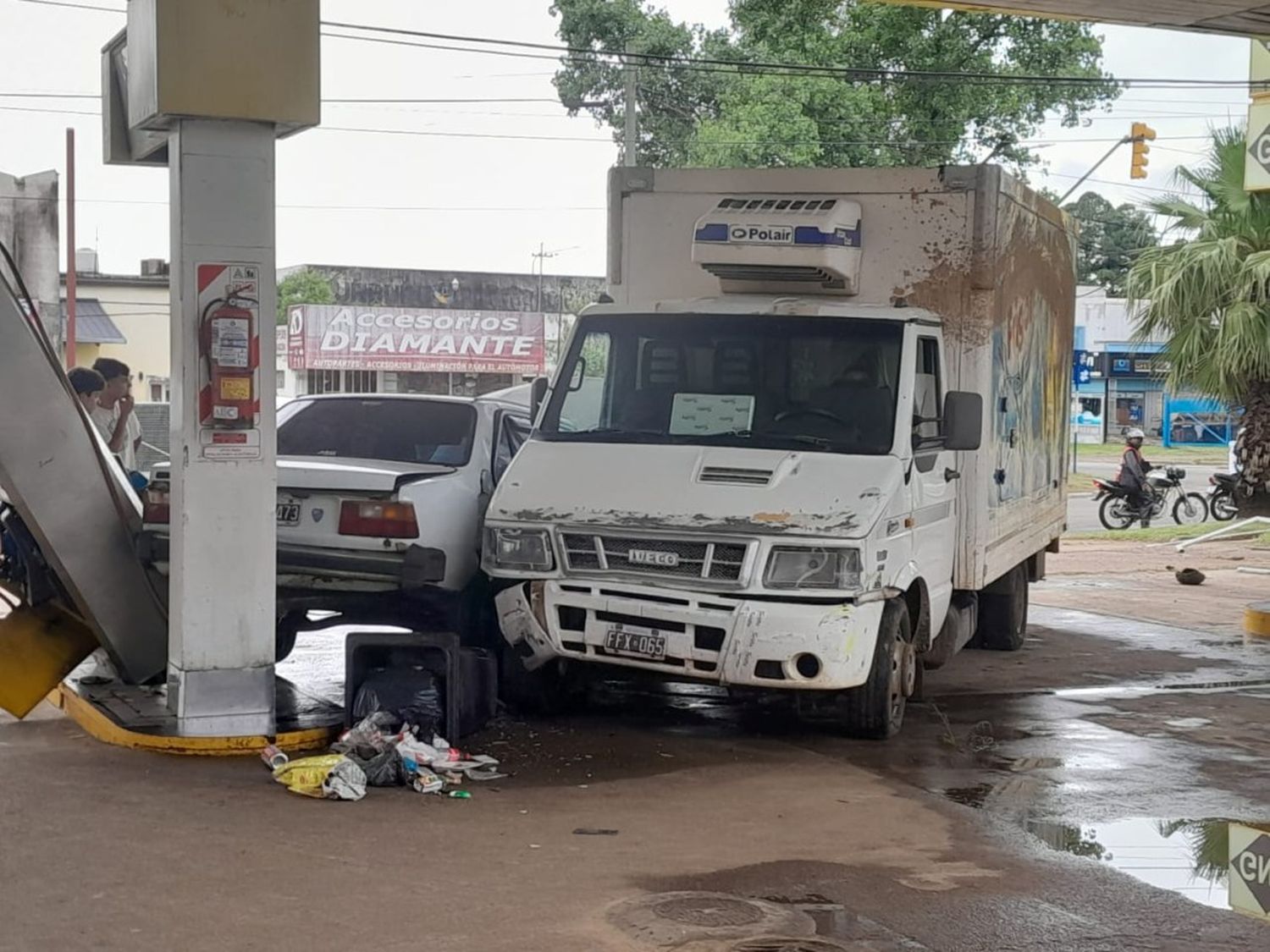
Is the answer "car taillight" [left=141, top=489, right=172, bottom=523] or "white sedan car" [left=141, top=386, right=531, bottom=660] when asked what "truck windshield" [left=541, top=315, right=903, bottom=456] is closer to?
"white sedan car" [left=141, top=386, right=531, bottom=660]

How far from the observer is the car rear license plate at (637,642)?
8367 mm

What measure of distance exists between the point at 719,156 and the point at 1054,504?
47.6ft

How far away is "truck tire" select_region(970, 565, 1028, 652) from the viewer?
12.8 meters

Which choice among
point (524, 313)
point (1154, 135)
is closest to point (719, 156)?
point (1154, 135)

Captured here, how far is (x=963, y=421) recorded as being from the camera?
9.10 m

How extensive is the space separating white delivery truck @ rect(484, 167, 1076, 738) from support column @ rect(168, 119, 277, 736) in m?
1.32

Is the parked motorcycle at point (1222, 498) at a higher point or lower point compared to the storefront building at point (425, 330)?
lower

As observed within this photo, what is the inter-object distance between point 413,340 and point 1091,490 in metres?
24.9

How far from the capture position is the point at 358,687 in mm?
8453

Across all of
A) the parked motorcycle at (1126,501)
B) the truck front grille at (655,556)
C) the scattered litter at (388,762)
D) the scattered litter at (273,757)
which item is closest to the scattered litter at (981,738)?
the truck front grille at (655,556)

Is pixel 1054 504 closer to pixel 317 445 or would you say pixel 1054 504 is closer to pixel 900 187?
pixel 900 187

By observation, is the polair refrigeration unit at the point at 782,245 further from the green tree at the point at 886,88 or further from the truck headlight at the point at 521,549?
the green tree at the point at 886,88

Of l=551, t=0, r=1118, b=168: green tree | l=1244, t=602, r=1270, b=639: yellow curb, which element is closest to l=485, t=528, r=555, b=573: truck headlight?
l=1244, t=602, r=1270, b=639: yellow curb

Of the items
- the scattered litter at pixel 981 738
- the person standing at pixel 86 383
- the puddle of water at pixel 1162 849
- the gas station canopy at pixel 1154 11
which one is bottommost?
the scattered litter at pixel 981 738
